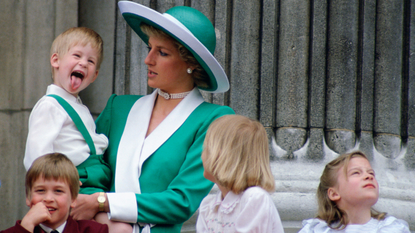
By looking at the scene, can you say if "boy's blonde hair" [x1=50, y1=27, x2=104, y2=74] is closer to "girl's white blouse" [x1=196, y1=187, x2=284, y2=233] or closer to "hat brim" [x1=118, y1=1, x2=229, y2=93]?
"hat brim" [x1=118, y1=1, x2=229, y2=93]

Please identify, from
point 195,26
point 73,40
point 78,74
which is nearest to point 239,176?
point 195,26

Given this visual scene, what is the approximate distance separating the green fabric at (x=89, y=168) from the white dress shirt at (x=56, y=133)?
22 mm

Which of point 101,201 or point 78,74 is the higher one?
point 78,74

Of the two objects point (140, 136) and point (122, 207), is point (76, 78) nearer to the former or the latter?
point (140, 136)

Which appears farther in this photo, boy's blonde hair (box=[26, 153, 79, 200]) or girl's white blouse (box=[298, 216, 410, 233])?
girl's white blouse (box=[298, 216, 410, 233])

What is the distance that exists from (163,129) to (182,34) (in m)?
0.49

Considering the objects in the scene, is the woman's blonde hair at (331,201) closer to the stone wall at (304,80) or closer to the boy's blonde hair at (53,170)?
the stone wall at (304,80)

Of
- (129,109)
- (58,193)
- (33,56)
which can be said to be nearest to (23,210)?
(33,56)

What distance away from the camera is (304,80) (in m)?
3.70

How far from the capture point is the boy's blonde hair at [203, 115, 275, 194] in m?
2.39

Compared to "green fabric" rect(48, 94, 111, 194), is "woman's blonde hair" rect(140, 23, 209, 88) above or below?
above

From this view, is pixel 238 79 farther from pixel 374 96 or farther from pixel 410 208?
pixel 410 208

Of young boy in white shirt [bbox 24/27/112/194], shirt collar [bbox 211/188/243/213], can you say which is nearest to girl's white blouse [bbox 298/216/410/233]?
shirt collar [bbox 211/188/243/213]

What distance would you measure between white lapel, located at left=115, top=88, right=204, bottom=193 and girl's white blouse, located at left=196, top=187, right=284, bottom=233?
1.39ft
